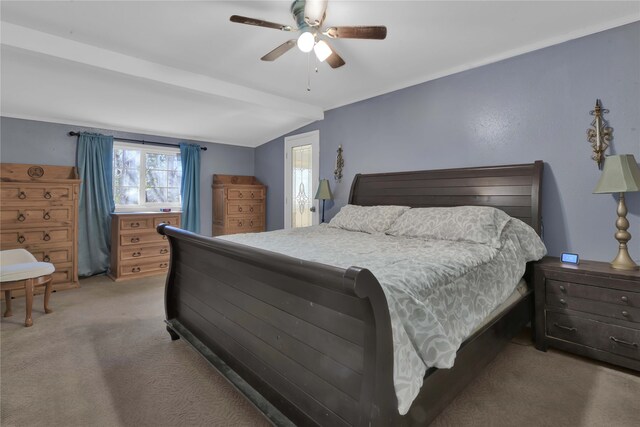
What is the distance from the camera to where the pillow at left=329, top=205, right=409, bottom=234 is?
2998 millimetres

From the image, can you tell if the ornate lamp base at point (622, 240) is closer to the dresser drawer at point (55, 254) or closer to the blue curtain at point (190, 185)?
the blue curtain at point (190, 185)

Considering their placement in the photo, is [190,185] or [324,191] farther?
[190,185]

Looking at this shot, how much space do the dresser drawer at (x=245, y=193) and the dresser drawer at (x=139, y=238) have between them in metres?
1.25

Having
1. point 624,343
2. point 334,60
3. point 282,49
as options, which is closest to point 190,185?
point 282,49

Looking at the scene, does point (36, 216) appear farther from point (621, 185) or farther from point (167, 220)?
point (621, 185)

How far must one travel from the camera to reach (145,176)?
4.68m

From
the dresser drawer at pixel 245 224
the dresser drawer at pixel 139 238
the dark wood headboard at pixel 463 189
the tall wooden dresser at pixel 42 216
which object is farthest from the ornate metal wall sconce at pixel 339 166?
the tall wooden dresser at pixel 42 216

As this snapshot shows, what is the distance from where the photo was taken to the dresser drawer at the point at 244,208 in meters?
5.04

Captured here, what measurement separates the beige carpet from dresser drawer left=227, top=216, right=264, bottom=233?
260 centimetres

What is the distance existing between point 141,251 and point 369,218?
10.3 ft

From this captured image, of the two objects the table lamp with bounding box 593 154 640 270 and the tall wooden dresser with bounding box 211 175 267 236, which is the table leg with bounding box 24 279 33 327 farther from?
the table lamp with bounding box 593 154 640 270

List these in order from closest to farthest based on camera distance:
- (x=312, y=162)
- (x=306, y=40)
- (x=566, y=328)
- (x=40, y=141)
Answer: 1. (x=306, y=40)
2. (x=566, y=328)
3. (x=40, y=141)
4. (x=312, y=162)

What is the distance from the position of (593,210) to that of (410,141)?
1.73 metres

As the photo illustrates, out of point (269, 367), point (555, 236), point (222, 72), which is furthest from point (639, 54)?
point (222, 72)
